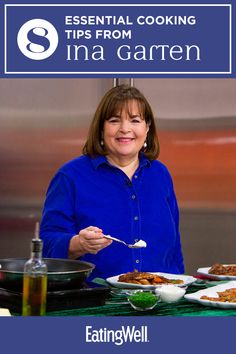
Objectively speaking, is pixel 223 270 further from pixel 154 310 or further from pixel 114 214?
pixel 154 310

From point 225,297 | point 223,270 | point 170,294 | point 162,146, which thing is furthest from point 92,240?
point 162,146

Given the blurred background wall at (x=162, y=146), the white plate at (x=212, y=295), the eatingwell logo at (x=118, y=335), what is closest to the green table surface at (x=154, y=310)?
the white plate at (x=212, y=295)

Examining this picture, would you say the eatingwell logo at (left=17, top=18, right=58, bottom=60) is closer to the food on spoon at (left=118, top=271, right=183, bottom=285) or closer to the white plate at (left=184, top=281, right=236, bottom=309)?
the food on spoon at (left=118, top=271, right=183, bottom=285)

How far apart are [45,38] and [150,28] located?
392 mm

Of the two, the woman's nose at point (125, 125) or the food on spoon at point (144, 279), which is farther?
the woman's nose at point (125, 125)

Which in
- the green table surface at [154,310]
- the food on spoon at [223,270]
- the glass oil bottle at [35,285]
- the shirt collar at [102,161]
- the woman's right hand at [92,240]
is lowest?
the green table surface at [154,310]

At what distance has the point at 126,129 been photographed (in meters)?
3.13

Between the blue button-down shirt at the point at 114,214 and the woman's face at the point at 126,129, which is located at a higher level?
the woman's face at the point at 126,129

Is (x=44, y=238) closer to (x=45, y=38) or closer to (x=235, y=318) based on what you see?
(x=45, y=38)

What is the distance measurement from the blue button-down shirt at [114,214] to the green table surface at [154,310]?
2.43 ft

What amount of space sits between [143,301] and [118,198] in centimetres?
104

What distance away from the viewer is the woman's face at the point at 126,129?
10.3 ft

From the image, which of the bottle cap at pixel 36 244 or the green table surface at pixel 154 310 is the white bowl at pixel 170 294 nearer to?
the green table surface at pixel 154 310

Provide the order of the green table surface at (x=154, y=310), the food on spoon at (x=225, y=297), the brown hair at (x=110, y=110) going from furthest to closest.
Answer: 1. the brown hair at (x=110, y=110)
2. the food on spoon at (x=225, y=297)
3. the green table surface at (x=154, y=310)
